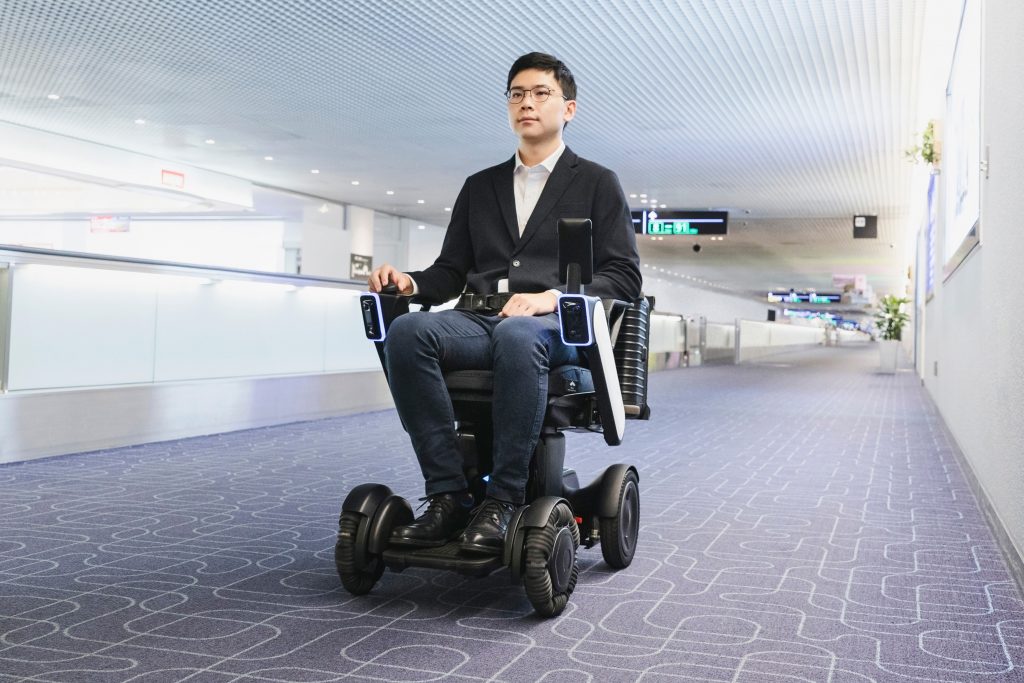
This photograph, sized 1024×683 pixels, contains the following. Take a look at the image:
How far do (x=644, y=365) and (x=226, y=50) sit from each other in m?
7.21

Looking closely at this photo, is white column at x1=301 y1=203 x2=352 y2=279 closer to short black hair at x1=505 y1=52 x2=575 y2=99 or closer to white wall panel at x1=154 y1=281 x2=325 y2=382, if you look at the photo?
white wall panel at x1=154 y1=281 x2=325 y2=382

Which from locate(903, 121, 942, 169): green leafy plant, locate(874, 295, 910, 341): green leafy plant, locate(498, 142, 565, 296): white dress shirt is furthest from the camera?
locate(874, 295, 910, 341): green leafy plant

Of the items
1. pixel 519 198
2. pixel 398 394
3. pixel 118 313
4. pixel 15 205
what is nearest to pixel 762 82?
pixel 118 313

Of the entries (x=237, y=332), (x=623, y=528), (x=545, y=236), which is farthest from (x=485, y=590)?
(x=237, y=332)

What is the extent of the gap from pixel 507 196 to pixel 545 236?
19 cm

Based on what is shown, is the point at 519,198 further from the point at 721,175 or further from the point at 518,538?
the point at 721,175

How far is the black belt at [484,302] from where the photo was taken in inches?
98.5

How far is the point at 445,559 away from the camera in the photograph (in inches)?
89.7

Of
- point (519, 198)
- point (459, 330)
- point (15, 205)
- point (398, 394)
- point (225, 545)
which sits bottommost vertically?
point (225, 545)

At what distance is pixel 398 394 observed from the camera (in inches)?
94.0

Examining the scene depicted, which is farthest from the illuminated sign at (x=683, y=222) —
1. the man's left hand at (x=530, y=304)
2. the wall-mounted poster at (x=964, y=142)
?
the man's left hand at (x=530, y=304)

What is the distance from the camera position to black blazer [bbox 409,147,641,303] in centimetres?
263

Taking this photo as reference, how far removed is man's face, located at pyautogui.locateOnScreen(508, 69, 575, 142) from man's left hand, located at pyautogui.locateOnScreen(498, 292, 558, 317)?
535 mm

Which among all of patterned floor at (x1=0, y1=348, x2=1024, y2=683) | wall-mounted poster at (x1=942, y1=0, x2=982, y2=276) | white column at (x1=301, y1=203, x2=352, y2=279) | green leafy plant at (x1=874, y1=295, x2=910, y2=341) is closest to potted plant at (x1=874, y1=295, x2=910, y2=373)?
green leafy plant at (x1=874, y1=295, x2=910, y2=341)
